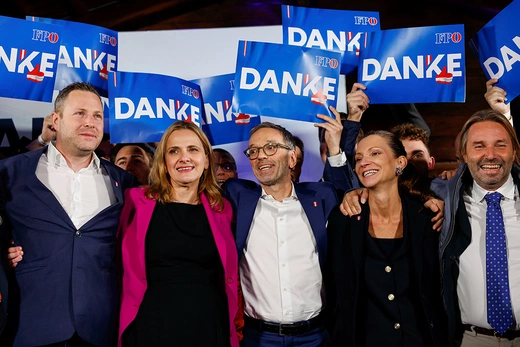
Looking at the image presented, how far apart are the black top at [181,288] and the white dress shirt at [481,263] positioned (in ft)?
3.52

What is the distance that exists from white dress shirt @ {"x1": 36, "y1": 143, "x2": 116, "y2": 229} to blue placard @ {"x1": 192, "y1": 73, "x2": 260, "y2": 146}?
1267 mm

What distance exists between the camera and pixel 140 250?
7.88 feet

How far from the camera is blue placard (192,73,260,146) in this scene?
3807mm

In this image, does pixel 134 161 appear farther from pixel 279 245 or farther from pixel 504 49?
pixel 504 49

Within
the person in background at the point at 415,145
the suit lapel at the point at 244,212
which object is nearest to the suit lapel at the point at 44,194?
→ the suit lapel at the point at 244,212

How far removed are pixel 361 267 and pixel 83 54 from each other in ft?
7.11

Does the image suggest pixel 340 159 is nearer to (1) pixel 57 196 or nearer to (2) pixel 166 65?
(1) pixel 57 196

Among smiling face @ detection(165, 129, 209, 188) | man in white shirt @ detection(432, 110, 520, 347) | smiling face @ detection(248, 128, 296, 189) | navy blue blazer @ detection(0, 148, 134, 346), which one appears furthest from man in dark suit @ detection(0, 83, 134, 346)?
man in white shirt @ detection(432, 110, 520, 347)

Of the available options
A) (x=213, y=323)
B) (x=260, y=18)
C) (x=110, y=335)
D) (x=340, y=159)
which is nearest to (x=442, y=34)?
(x=340, y=159)

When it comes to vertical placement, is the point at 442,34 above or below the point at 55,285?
above

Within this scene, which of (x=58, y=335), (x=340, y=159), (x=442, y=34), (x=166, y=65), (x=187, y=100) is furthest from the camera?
(x=166, y=65)

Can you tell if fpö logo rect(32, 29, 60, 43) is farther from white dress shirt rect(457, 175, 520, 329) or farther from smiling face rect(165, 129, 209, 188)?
white dress shirt rect(457, 175, 520, 329)

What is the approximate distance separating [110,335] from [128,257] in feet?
1.12

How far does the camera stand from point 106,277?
8.00 ft
